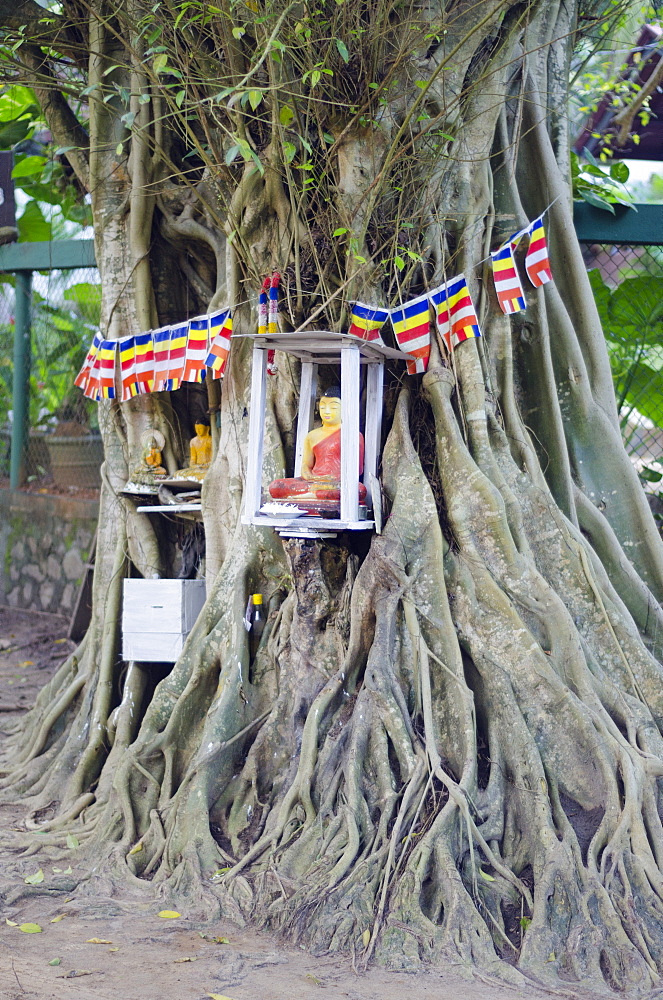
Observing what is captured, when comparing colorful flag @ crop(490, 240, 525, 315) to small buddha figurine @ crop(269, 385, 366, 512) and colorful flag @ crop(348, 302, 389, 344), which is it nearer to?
colorful flag @ crop(348, 302, 389, 344)

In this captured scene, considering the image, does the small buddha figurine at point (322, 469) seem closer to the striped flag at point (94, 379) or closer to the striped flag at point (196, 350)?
the striped flag at point (196, 350)

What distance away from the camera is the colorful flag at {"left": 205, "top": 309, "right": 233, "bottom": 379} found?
553 centimetres

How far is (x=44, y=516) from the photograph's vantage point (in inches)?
376

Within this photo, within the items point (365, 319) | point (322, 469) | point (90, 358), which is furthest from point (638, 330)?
point (90, 358)

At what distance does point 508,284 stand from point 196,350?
6.30 ft

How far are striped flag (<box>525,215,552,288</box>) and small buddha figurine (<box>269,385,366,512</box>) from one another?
5.05 ft

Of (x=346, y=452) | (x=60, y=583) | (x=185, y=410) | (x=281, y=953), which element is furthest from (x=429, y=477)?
(x=60, y=583)

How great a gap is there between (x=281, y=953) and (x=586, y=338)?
4232 mm

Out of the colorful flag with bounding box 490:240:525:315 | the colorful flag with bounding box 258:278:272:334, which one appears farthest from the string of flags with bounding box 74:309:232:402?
the colorful flag with bounding box 490:240:525:315

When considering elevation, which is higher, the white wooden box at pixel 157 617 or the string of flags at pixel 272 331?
the string of flags at pixel 272 331

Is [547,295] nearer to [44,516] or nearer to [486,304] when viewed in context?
[486,304]

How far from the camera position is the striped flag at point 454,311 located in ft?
16.9

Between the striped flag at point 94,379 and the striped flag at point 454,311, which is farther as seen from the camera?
the striped flag at point 94,379

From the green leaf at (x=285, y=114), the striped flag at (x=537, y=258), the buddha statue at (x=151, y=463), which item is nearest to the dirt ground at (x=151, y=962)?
the buddha statue at (x=151, y=463)
